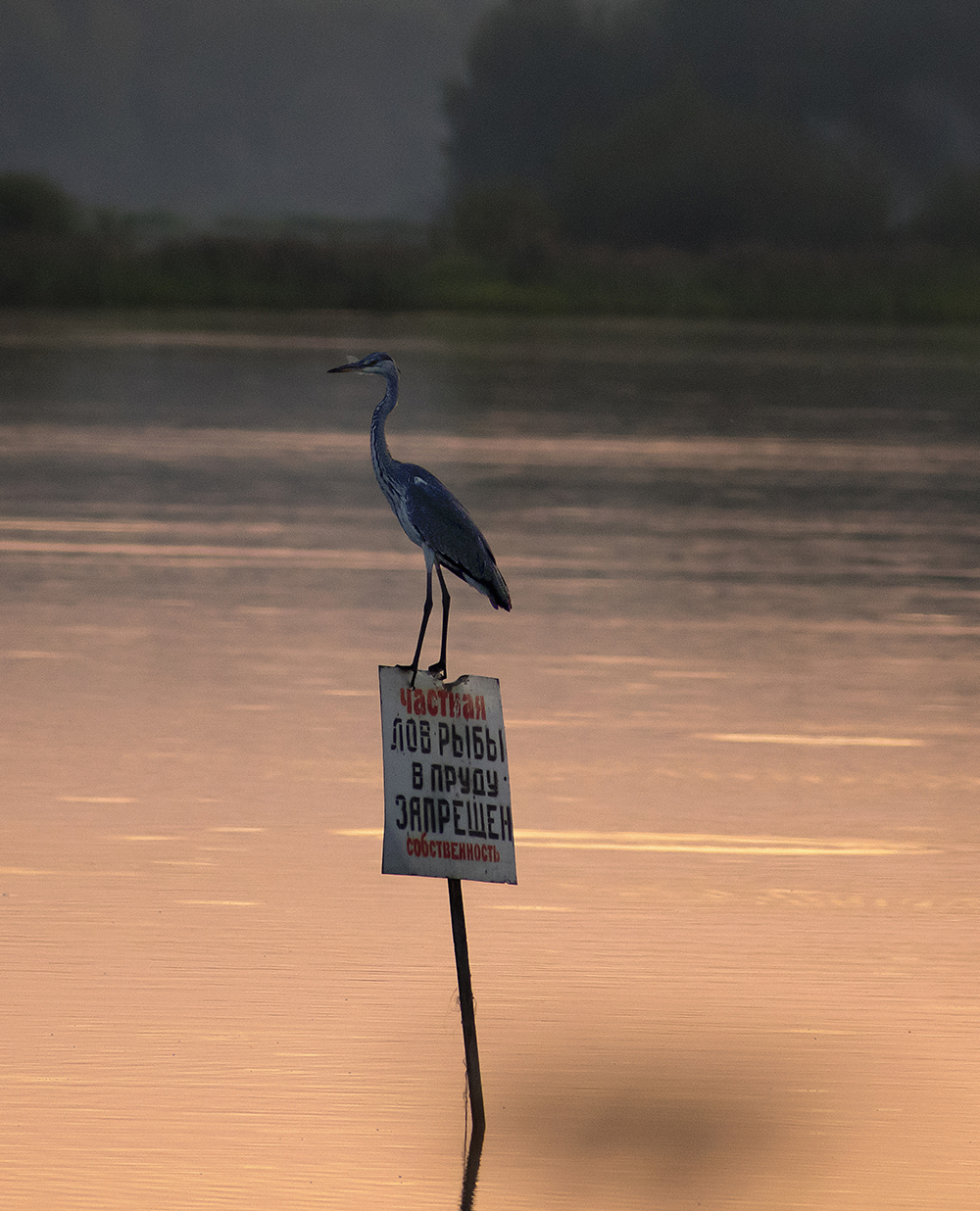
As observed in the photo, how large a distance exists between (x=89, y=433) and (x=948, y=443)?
899cm

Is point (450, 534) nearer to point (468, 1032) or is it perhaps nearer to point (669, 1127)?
point (468, 1032)

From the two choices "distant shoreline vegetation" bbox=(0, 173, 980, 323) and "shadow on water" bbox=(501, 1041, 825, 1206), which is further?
"distant shoreline vegetation" bbox=(0, 173, 980, 323)

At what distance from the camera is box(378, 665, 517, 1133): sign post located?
19.6ft

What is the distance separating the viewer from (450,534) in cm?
663

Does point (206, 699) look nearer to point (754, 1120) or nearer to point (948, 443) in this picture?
point (754, 1120)

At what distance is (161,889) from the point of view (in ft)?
25.6

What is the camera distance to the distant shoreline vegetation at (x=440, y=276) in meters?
68.3

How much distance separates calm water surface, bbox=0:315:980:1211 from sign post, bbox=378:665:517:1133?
1.79 ft

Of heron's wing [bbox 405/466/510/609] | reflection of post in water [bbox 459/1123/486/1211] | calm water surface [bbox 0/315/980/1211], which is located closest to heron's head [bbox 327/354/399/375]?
heron's wing [bbox 405/466/510/609]

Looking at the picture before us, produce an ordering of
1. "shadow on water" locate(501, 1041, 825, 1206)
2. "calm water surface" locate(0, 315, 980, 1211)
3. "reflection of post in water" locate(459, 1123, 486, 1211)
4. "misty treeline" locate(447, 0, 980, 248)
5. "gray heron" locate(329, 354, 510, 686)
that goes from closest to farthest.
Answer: "reflection of post in water" locate(459, 1123, 486, 1211) < "shadow on water" locate(501, 1041, 825, 1206) < "calm water surface" locate(0, 315, 980, 1211) < "gray heron" locate(329, 354, 510, 686) < "misty treeline" locate(447, 0, 980, 248)

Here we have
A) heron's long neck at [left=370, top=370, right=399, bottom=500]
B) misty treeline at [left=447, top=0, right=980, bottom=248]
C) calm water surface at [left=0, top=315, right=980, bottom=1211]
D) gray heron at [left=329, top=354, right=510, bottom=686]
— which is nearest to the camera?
calm water surface at [left=0, top=315, right=980, bottom=1211]

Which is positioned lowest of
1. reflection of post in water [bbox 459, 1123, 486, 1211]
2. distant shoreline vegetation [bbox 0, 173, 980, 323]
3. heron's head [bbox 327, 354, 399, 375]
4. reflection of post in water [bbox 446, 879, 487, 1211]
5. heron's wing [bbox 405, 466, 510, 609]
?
reflection of post in water [bbox 459, 1123, 486, 1211]

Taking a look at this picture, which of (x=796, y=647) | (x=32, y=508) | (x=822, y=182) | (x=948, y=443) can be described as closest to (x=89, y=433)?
(x=32, y=508)

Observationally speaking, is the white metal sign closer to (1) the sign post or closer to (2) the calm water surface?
(1) the sign post
